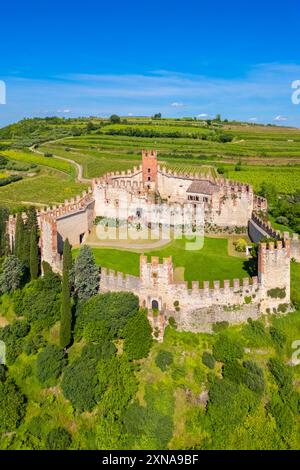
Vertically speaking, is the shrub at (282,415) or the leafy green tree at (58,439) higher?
the shrub at (282,415)

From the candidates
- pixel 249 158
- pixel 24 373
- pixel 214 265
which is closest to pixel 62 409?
pixel 24 373

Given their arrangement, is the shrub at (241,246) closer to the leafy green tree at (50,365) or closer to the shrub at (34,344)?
the leafy green tree at (50,365)

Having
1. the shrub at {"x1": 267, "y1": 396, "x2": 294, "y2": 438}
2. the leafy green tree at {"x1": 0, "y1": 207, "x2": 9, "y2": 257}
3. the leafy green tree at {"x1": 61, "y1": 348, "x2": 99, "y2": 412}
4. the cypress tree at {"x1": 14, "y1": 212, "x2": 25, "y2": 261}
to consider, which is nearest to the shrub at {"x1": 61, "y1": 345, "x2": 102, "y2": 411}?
the leafy green tree at {"x1": 61, "y1": 348, "x2": 99, "y2": 412}

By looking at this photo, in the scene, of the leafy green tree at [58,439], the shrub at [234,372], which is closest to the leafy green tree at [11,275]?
the leafy green tree at [58,439]

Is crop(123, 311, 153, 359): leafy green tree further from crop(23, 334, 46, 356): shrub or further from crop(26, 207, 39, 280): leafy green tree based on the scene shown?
crop(26, 207, 39, 280): leafy green tree

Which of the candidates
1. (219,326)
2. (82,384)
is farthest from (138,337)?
(219,326)
